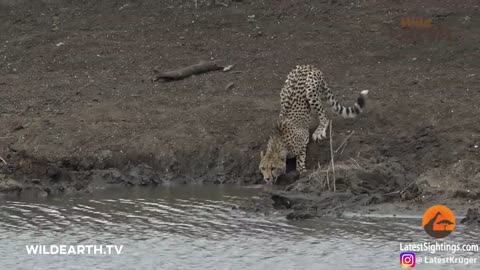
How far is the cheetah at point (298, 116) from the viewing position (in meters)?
13.5

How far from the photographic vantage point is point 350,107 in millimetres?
14273

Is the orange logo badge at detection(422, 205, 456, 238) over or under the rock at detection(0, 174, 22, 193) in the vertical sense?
under

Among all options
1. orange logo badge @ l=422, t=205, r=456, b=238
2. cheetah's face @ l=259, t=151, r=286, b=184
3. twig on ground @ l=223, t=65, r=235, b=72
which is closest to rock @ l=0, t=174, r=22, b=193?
cheetah's face @ l=259, t=151, r=286, b=184

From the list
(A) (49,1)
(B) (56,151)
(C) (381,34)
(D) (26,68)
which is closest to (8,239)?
(B) (56,151)

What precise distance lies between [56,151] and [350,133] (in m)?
3.93

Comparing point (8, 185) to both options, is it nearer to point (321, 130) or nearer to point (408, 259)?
point (321, 130)

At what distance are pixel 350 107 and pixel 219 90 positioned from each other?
243cm

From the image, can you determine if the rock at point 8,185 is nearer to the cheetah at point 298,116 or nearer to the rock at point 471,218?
the cheetah at point 298,116

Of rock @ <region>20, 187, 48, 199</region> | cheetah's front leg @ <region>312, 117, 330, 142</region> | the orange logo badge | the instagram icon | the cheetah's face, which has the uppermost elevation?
cheetah's front leg @ <region>312, 117, 330, 142</region>

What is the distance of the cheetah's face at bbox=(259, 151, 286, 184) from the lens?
43.9ft

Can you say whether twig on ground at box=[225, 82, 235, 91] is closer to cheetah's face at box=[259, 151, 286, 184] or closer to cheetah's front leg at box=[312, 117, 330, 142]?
cheetah's front leg at box=[312, 117, 330, 142]

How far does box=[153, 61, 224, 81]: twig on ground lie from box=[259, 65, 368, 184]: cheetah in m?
2.49

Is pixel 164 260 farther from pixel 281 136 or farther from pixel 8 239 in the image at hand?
pixel 281 136

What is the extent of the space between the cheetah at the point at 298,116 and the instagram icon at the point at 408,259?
12.8 feet
